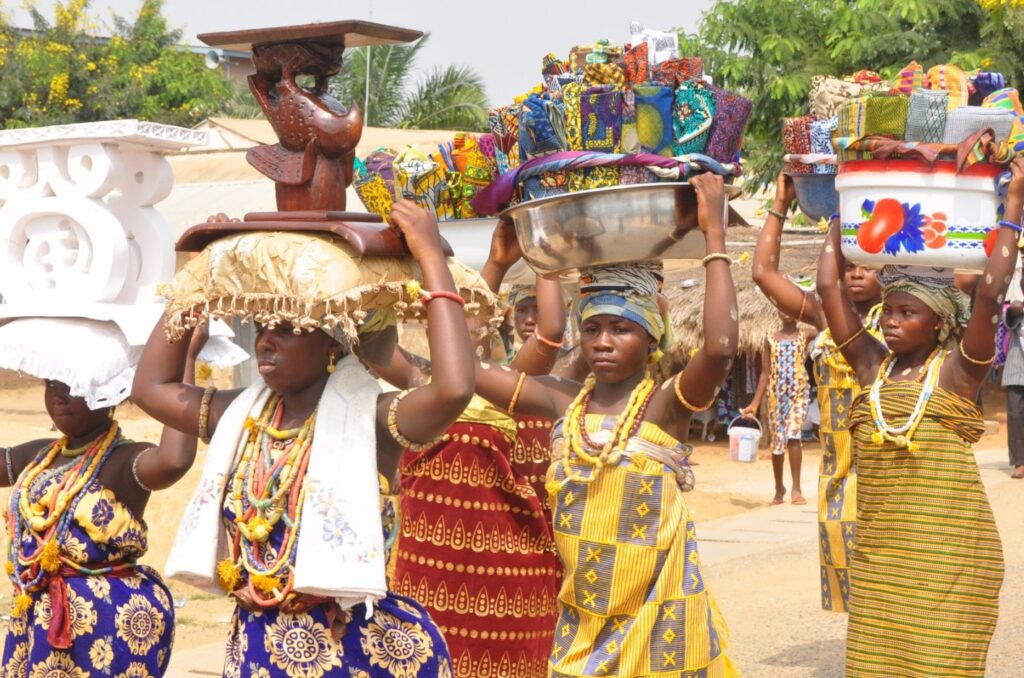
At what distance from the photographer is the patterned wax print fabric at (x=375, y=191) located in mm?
5988

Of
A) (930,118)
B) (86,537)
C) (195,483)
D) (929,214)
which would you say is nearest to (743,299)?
(195,483)

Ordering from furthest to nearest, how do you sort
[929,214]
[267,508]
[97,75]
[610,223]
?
[97,75] → [929,214] → [610,223] → [267,508]

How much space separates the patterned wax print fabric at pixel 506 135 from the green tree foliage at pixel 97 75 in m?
22.1

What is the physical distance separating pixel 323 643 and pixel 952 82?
3061 millimetres

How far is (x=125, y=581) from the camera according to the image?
4.58 meters

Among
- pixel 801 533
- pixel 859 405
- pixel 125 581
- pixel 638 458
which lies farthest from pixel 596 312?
pixel 801 533

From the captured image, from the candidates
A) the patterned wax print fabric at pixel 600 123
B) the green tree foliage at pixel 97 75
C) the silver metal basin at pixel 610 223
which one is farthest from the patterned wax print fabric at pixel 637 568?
the green tree foliage at pixel 97 75

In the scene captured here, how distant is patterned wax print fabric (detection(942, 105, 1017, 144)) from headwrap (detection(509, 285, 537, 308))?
79.4 inches

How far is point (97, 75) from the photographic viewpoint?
27.2 meters

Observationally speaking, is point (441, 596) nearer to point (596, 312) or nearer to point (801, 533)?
point (596, 312)

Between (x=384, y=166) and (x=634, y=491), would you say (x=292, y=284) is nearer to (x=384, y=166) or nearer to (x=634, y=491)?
(x=634, y=491)

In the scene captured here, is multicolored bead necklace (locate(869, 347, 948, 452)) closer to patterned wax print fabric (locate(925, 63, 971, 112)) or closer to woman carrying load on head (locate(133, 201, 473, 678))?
patterned wax print fabric (locate(925, 63, 971, 112))

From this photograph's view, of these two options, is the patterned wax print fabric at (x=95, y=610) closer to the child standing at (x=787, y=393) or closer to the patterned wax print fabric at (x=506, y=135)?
the patterned wax print fabric at (x=506, y=135)

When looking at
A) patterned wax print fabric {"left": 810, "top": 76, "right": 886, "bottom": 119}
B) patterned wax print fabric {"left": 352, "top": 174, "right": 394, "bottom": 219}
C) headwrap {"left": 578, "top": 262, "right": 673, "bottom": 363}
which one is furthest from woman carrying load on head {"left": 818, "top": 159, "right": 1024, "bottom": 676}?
patterned wax print fabric {"left": 352, "top": 174, "right": 394, "bottom": 219}
